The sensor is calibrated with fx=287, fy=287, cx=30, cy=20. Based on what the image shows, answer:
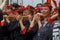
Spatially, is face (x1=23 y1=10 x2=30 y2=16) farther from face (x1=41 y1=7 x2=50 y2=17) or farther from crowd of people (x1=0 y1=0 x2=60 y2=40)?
face (x1=41 y1=7 x2=50 y2=17)

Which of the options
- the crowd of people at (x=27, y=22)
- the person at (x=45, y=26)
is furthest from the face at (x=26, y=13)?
the person at (x=45, y=26)

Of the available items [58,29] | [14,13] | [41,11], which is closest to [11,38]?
[14,13]

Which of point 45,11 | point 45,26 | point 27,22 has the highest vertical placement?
point 45,11

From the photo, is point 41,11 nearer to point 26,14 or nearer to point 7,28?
point 26,14

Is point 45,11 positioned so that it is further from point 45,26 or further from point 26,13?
point 26,13

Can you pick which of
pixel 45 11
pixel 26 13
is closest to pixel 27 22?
pixel 26 13

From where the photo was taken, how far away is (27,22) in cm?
538

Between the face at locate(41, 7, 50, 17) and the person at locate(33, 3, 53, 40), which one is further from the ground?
the face at locate(41, 7, 50, 17)

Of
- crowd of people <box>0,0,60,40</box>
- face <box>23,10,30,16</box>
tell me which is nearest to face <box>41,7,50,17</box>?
crowd of people <box>0,0,60,40</box>

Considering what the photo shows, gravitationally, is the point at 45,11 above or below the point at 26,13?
above

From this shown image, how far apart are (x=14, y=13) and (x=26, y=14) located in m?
0.31

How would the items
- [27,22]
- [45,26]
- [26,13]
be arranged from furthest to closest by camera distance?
[27,22], [26,13], [45,26]

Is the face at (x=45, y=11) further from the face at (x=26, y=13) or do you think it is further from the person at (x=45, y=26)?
the face at (x=26, y=13)

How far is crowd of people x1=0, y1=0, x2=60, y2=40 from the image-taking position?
4.58 m
